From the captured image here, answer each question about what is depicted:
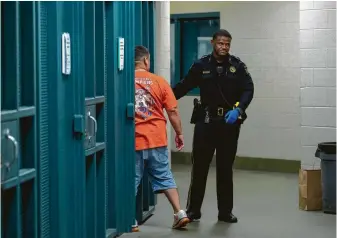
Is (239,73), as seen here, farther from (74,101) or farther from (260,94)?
(260,94)

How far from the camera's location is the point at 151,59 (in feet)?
19.2

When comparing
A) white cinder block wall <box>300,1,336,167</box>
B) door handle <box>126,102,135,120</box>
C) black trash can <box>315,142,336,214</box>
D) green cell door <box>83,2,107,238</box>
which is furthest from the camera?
white cinder block wall <box>300,1,336,167</box>

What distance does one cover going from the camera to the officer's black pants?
5.55 m

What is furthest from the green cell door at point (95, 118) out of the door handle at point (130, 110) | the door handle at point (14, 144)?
the door handle at point (14, 144)

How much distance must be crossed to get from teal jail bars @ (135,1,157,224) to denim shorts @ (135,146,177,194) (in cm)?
32

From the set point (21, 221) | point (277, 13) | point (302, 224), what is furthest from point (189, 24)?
point (21, 221)

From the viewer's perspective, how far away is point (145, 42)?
5773 mm

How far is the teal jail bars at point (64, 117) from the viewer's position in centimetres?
303

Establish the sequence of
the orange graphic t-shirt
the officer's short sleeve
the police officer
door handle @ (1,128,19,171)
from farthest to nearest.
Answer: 1. the officer's short sleeve
2. the police officer
3. the orange graphic t-shirt
4. door handle @ (1,128,19,171)

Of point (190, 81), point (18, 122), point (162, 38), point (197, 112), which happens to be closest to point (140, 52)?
point (190, 81)

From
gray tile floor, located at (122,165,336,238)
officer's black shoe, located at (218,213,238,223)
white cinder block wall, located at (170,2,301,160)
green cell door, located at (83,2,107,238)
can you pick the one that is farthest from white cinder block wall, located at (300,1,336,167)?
Result: green cell door, located at (83,2,107,238)

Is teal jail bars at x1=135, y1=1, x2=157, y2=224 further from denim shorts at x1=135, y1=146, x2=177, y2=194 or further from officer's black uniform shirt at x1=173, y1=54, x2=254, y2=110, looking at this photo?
officer's black uniform shirt at x1=173, y1=54, x2=254, y2=110

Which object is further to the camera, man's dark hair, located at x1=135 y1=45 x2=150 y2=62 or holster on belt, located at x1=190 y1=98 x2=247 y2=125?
holster on belt, located at x1=190 y1=98 x2=247 y2=125

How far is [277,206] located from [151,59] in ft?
6.54
